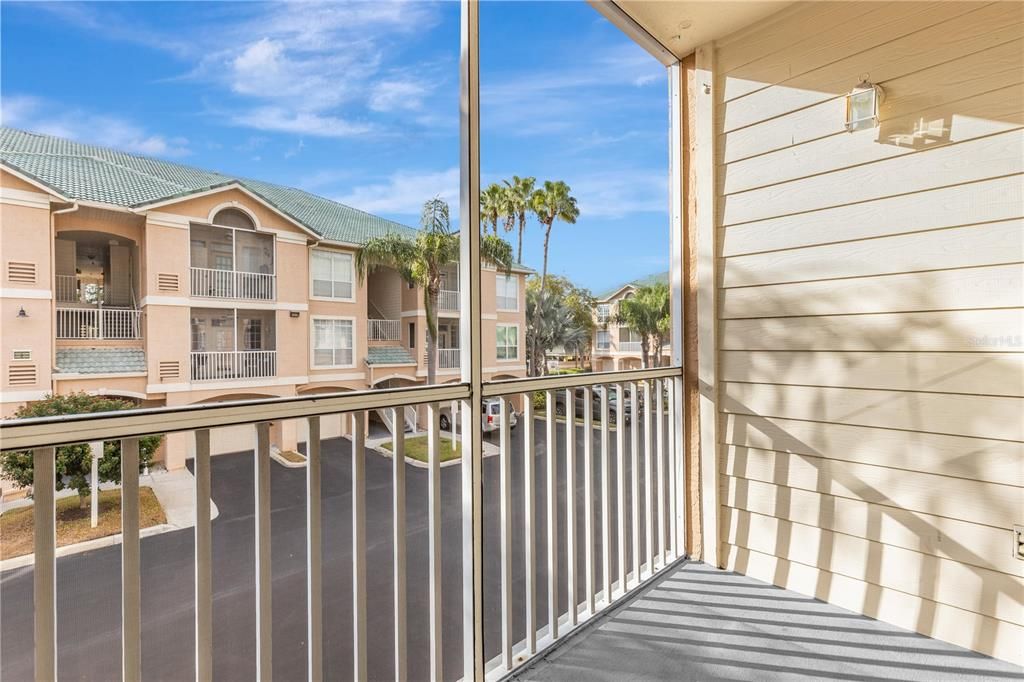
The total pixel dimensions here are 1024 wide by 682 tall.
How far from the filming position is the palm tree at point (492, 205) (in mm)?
1666

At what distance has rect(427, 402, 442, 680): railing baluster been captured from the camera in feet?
5.00

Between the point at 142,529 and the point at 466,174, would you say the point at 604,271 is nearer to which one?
the point at 466,174

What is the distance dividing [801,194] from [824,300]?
48cm

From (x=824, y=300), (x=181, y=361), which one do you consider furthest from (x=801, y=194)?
(x=181, y=361)

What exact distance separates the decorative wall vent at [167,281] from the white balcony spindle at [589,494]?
1560 millimetres

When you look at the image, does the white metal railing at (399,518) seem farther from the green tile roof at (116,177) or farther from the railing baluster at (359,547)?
the green tile roof at (116,177)

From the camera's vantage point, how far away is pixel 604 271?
2.17 metres

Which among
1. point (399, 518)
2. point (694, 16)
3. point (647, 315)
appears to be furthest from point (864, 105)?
point (399, 518)

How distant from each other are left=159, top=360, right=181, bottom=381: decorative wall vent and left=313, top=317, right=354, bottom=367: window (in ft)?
0.96

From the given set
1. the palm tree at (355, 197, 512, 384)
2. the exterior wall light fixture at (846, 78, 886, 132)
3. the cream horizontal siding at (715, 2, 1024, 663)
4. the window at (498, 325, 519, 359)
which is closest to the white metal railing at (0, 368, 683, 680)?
the window at (498, 325, 519, 359)

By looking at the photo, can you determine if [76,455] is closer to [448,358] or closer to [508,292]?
[448,358]

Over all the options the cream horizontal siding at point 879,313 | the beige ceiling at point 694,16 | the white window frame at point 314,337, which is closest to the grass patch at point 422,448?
the white window frame at point 314,337

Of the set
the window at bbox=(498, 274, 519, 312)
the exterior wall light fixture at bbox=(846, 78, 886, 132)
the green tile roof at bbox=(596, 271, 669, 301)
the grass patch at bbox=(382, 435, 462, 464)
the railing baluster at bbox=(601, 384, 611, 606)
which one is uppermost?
the exterior wall light fixture at bbox=(846, 78, 886, 132)

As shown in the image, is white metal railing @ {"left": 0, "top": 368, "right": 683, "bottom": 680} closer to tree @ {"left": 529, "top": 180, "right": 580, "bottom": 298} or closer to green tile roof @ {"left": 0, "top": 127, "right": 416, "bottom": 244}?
green tile roof @ {"left": 0, "top": 127, "right": 416, "bottom": 244}
